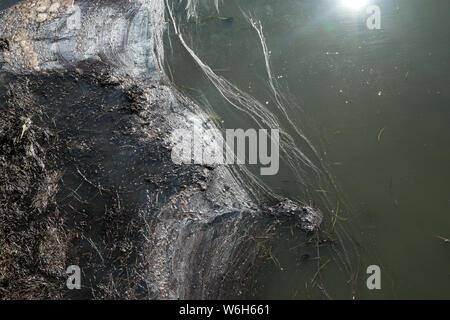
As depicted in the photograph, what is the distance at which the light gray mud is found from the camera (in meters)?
3.39

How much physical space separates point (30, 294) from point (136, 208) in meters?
1.09

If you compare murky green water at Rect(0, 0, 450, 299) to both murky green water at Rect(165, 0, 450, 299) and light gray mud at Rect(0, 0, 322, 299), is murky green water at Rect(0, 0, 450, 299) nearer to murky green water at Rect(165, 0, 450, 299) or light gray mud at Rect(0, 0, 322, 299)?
murky green water at Rect(165, 0, 450, 299)

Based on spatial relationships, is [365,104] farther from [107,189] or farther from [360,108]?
[107,189]

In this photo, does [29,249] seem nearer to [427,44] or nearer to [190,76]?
[190,76]

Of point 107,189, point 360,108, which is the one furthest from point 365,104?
point 107,189

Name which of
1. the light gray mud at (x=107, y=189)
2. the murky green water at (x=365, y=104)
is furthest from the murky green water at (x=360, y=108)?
the light gray mud at (x=107, y=189)

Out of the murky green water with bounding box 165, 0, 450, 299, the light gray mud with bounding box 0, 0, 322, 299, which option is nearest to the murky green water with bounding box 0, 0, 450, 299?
the murky green water with bounding box 165, 0, 450, 299

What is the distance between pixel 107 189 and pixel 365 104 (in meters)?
2.75

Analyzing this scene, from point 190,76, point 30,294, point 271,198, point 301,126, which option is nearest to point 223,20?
point 190,76

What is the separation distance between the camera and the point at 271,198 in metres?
3.80

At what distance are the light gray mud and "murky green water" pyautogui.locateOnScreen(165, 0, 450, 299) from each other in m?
0.39

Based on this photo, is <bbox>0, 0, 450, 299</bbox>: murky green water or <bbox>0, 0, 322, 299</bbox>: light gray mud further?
<bbox>0, 0, 450, 299</bbox>: murky green water

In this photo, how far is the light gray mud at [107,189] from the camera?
3387 mm
